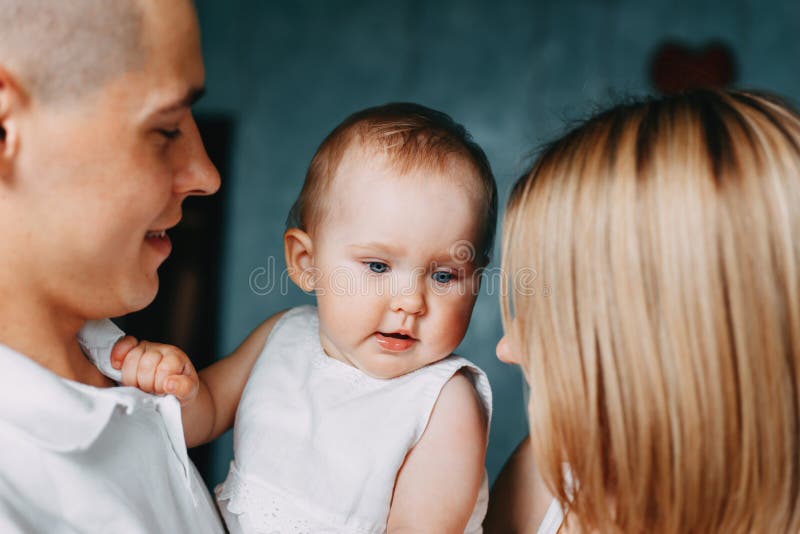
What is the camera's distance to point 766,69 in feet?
10.9

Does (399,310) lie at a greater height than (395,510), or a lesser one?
greater

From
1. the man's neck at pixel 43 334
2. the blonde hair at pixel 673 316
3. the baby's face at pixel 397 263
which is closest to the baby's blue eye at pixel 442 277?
the baby's face at pixel 397 263

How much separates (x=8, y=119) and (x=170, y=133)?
157mm

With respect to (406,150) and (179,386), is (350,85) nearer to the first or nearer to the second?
(406,150)

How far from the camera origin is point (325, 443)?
106 cm

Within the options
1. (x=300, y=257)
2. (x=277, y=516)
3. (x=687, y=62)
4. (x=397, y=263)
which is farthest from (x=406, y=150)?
(x=687, y=62)

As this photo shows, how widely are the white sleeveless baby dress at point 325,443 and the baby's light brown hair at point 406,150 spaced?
0.22 m

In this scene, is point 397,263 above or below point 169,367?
above

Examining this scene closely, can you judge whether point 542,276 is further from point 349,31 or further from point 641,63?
point 641,63

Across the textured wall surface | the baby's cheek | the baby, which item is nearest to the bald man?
the baby

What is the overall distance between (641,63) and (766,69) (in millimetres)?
530

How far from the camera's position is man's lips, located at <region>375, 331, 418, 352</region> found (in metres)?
1.07

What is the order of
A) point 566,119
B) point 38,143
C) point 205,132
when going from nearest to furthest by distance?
point 38,143 → point 566,119 → point 205,132

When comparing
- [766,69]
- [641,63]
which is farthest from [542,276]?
[766,69]
